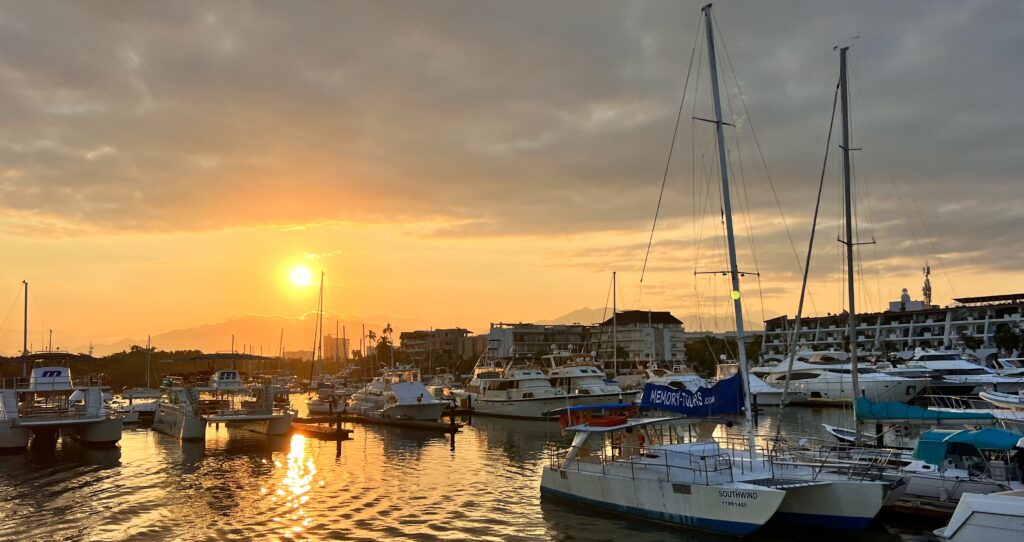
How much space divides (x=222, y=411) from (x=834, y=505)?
32.9 meters

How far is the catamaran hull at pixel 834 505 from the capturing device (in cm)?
1870

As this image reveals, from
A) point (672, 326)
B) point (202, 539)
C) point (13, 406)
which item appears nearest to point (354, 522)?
point (202, 539)

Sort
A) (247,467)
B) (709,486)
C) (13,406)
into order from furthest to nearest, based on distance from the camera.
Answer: (13,406)
(247,467)
(709,486)

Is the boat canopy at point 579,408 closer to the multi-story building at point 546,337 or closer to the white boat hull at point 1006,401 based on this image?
the white boat hull at point 1006,401

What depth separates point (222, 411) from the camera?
39625 mm

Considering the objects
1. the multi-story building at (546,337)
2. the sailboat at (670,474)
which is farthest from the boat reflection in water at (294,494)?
the multi-story building at (546,337)

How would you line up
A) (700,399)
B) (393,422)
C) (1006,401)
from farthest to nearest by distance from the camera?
(393,422)
(1006,401)
(700,399)

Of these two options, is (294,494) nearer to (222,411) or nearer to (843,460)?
(222,411)

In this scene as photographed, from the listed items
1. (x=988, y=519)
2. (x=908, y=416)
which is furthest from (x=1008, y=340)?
(x=988, y=519)

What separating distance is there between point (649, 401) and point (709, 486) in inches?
193

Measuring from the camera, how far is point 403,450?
39.6 meters

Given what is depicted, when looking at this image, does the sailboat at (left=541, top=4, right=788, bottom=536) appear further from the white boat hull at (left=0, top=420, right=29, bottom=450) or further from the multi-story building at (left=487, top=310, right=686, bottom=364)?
the multi-story building at (left=487, top=310, right=686, bottom=364)

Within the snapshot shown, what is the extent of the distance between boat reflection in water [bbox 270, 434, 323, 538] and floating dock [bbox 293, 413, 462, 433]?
10.9 meters

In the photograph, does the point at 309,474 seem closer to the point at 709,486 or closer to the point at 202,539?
the point at 202,539
